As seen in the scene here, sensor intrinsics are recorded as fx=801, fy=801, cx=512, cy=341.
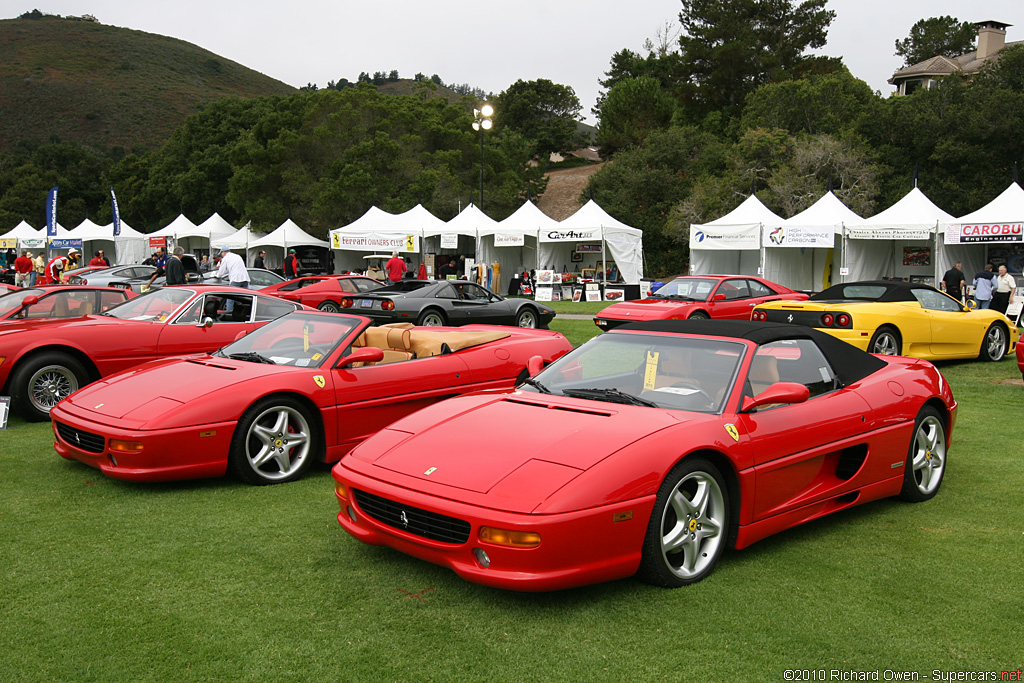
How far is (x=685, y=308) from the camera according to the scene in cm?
1471

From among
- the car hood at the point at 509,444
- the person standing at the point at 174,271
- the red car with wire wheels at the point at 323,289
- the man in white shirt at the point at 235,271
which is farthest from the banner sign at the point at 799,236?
the car hood at the point at 509,444

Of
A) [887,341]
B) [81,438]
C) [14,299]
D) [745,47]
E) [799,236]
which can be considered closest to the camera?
[81,438]

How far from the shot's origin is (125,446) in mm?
5023

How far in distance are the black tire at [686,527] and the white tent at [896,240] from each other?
2092cm

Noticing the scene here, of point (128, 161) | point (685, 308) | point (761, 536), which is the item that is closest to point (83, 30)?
point (128, 161)

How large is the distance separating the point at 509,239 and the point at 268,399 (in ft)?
76.8

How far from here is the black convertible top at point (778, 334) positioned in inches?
177

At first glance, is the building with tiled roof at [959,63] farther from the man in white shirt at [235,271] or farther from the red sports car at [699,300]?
the man in white shirt at [235,271]

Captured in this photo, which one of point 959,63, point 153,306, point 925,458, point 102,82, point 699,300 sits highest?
point 102,82

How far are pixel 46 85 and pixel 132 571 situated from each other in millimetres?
121789

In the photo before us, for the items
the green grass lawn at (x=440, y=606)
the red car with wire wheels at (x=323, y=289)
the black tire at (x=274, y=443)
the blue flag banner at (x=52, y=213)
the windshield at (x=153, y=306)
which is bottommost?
the green grass lawn at (x=440, y=606)

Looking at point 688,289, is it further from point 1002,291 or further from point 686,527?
point 686,527

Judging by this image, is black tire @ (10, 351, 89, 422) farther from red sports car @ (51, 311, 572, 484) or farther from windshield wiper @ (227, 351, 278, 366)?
windshield wiper @ (227, 351, 278, 366)

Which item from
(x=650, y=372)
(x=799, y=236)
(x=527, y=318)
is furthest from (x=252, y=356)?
(x=799, y=236)
